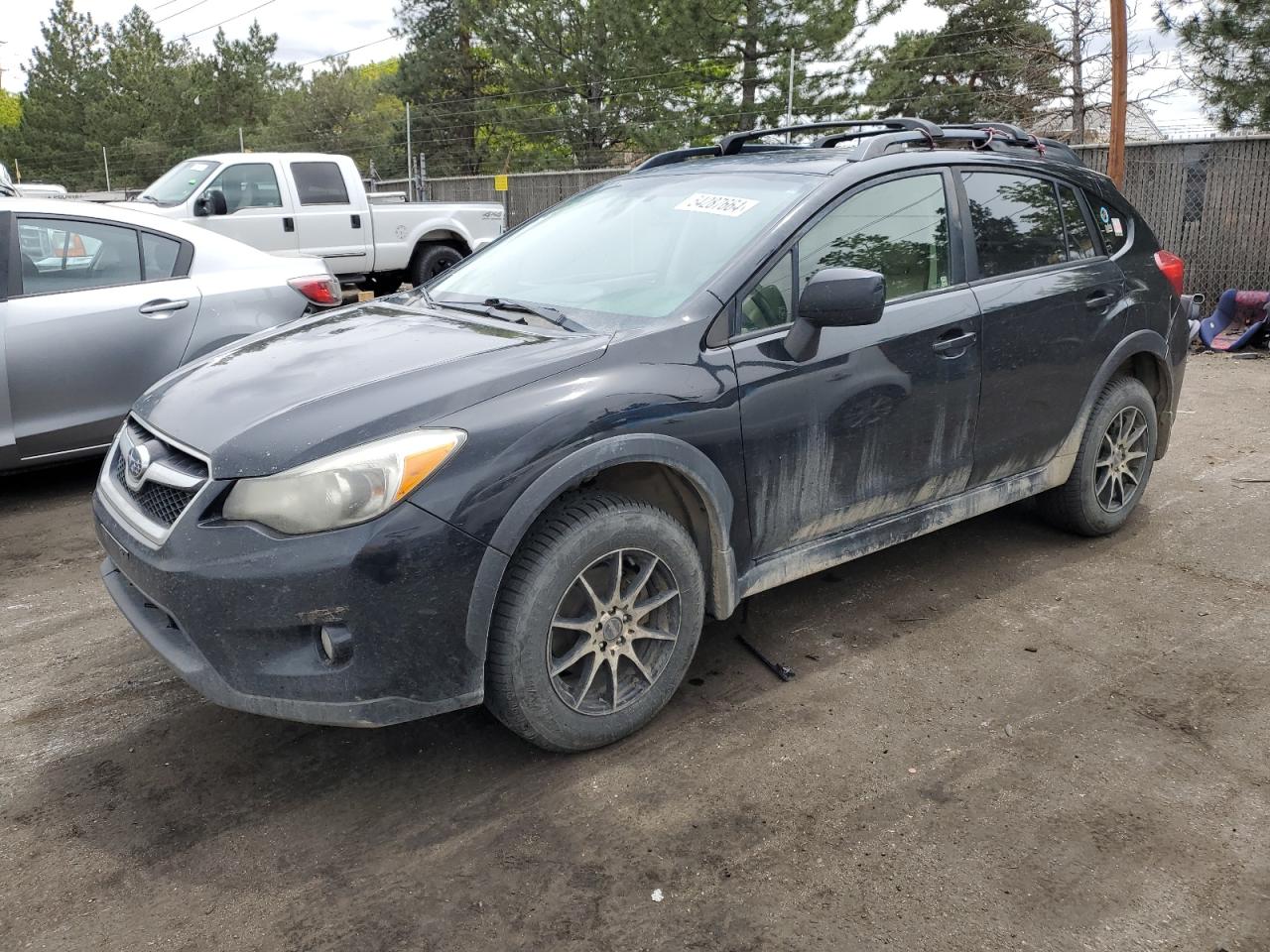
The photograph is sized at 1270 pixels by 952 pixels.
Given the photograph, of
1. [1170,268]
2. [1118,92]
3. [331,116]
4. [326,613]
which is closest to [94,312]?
[326,613]

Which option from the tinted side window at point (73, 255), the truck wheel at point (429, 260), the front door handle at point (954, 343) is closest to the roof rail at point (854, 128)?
the front door handle at point (954, 343)

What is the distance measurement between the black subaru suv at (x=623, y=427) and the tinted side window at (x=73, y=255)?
2.36 m

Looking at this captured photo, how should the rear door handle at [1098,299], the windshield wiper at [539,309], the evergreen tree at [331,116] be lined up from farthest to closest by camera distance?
the evergreen tree at [331,116], the rear door handle at [1098,299], the windshield wiper at [539,309]

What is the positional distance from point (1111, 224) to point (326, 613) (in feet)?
12.4

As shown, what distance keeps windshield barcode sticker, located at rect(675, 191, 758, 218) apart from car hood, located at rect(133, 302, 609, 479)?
0.80 meters

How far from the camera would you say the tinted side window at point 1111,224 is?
452 cm

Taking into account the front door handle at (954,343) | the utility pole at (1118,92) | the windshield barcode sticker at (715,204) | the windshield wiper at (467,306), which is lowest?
the front door handle at (954,343)

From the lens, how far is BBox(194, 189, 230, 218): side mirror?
38.7ft

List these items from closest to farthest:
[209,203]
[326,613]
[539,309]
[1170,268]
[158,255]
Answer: [326,613] → [539,309] → [1170,268] → [158,255] → [209,203]

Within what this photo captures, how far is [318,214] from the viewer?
12.6 m

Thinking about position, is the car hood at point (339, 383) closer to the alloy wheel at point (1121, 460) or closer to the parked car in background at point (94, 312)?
the parked car in background at point (94, 312)

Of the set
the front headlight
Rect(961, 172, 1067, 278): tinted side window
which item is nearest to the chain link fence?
Rect(961, 172, 1067, 278): tinted side window

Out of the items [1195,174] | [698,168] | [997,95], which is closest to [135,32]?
[997,95]

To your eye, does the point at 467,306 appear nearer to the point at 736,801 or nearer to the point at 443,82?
the point at 736,801
